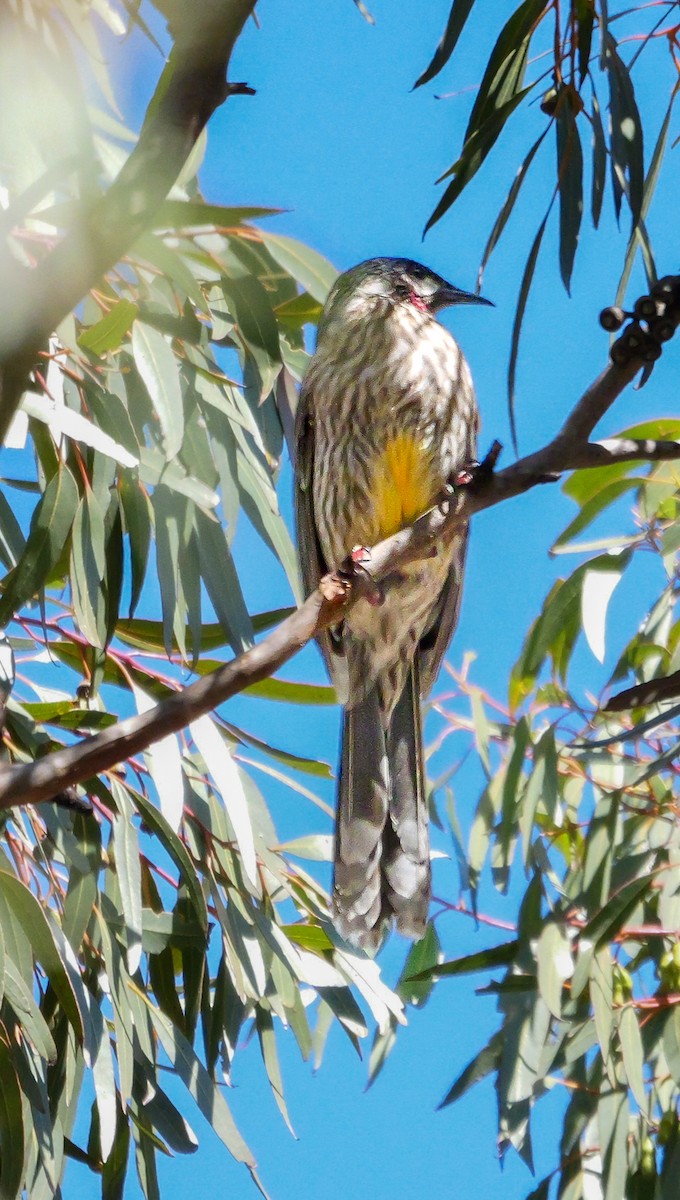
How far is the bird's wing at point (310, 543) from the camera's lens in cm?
319

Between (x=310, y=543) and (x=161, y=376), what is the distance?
97cm

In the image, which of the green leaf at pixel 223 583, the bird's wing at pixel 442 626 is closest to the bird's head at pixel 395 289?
the bird's wing at pixel 442 626

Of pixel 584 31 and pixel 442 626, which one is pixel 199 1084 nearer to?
pixel 442 626

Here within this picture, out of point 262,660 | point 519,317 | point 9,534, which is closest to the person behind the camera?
Result: point 262,660

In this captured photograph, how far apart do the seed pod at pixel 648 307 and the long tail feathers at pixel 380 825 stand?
1.49 m

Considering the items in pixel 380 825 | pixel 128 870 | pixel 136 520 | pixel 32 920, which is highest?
pixel 136 520

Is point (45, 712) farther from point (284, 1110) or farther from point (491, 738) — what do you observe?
point (491, 738)

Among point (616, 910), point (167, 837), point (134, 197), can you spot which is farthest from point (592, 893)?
point (134, 197)

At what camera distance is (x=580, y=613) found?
3178 mm

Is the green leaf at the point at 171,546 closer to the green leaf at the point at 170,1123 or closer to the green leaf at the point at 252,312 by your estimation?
the green leaf at the point at 252,312

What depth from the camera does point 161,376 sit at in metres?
2.29

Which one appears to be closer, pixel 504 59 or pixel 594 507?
pixel 504 59

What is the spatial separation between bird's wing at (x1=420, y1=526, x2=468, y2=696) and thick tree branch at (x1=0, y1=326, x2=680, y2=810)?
48.1 inches

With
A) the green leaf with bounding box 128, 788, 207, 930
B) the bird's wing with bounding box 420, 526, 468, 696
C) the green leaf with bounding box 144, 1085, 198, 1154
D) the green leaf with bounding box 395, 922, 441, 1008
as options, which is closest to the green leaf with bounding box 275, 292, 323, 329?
the bird's wing with bounding box 420, 526, 468, 696
